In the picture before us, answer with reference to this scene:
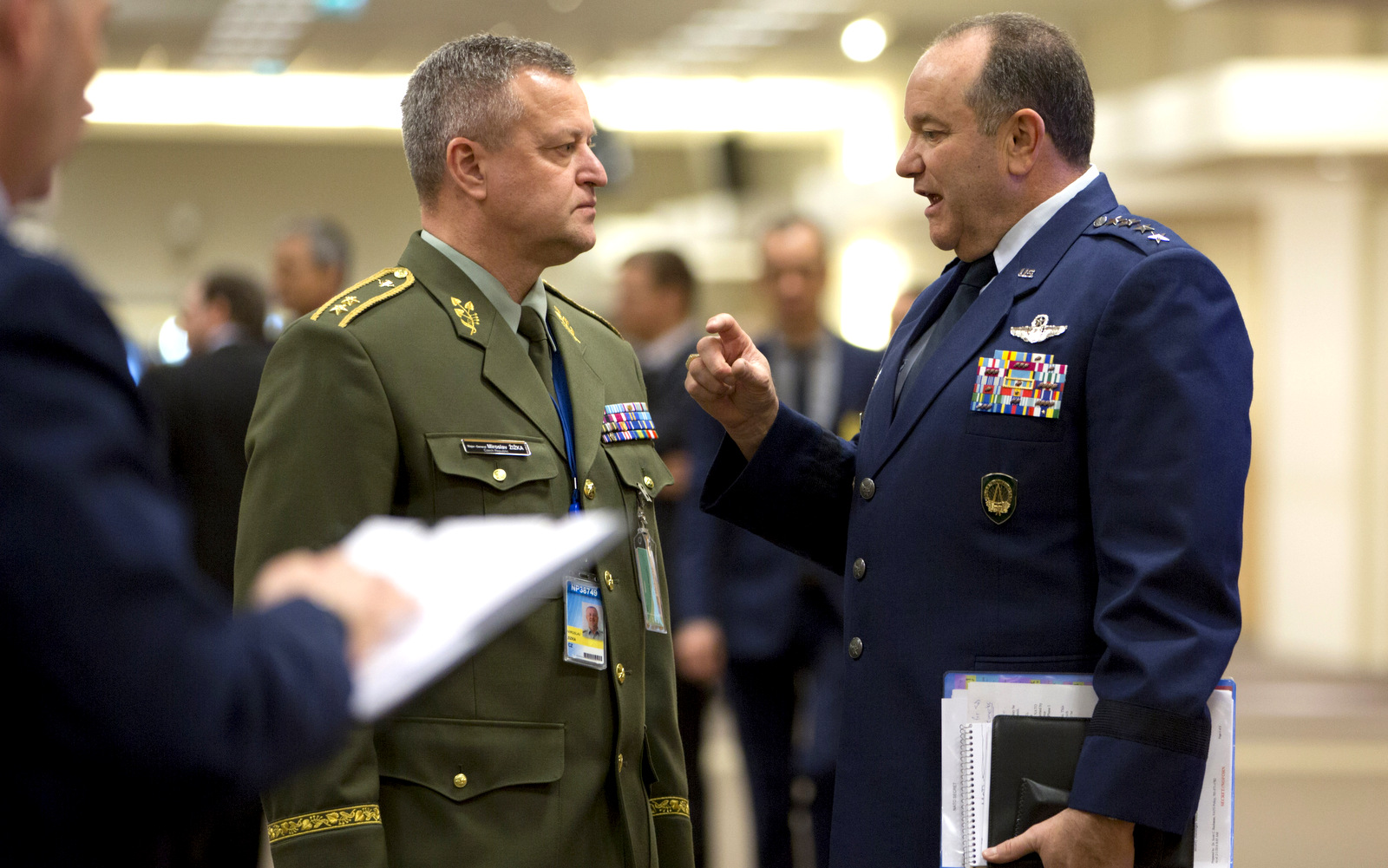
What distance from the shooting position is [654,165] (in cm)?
1806

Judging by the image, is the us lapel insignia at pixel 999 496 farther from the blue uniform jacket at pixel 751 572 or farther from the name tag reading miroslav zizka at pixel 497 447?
the blue uniform jacket at pixel 751 572

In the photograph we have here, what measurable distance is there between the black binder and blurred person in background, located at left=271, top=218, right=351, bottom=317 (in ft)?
12.0

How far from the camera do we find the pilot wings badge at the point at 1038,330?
6.26 feet

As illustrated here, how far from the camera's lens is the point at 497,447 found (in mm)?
1972

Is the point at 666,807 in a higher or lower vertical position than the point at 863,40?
lower

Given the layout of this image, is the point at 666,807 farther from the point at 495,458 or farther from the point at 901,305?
the point at 901,305

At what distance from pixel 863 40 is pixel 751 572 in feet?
29.1

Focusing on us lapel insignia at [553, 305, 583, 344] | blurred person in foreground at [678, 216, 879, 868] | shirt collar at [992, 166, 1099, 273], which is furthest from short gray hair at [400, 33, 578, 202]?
blurred person in foreground at [678, 216, 879, 868]

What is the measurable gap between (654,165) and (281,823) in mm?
16686

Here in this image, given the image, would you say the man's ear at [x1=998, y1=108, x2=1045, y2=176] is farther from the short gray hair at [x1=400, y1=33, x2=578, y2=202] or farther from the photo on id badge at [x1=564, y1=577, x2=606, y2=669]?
the photo on id badge at [x1=564, y1=577, x2=606, y2=669]

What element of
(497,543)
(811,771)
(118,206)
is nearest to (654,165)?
(118,206)

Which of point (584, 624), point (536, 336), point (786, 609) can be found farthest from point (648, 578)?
point (786, 609)

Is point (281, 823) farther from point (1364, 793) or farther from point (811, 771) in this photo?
point (1364, 793)

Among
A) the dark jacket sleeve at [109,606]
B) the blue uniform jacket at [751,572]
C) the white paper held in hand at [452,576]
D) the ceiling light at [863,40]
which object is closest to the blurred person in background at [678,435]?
the blue uniform jacket at [751,572]
